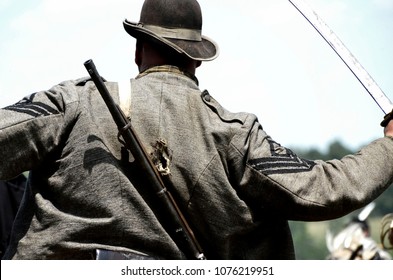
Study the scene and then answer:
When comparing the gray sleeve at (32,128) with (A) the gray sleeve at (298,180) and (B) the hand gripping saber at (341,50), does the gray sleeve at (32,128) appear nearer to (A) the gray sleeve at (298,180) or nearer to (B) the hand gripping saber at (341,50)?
(A) the gray sleeve at (298,180)

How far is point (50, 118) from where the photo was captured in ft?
14.9

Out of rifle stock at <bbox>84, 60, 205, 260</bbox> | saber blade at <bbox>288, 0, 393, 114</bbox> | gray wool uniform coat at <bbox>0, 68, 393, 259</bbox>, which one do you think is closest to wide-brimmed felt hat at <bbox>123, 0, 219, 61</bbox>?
gray wool uniform coat at <bbox>0, 68, 393, 259</bbox>

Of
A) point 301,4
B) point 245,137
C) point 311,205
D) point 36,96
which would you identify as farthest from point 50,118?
point 301,4

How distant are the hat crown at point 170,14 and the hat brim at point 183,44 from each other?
0.20 feet

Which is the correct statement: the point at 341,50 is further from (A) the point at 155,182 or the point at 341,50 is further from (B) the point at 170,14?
(A) the point at 155,182

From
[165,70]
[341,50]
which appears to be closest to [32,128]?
[165,70]

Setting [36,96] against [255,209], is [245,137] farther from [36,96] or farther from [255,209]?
[36,96]

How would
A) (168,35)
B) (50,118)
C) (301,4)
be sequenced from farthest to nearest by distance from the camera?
A: (301,4)
(168,35)
(50,118)

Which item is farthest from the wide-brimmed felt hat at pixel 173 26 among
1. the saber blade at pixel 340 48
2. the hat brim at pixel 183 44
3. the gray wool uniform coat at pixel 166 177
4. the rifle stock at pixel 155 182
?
the saber blade at pixel 340 48

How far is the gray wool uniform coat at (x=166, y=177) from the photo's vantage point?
4578 millimetres

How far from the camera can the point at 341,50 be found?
18.1 feet

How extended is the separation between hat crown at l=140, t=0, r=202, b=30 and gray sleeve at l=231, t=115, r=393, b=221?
51 centimetres

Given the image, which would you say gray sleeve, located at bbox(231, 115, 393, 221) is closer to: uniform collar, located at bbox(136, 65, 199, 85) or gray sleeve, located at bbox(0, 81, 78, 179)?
uniform collar, located at bbox(136, 65, 199, 85)
